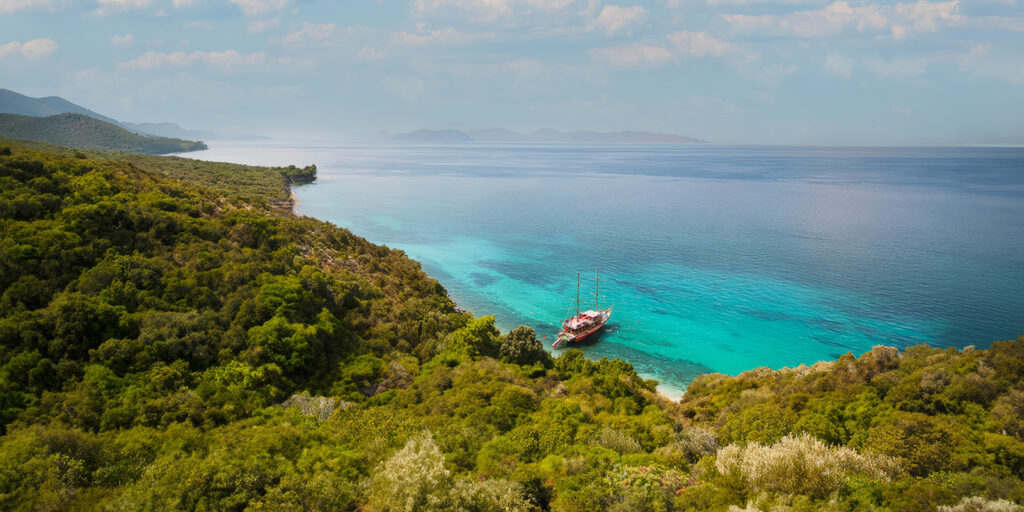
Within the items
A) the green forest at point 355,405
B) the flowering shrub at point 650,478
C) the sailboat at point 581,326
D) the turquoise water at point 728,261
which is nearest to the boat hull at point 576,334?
the sailboat at point 581,326

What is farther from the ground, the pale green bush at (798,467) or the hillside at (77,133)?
the hillside at (77,133)

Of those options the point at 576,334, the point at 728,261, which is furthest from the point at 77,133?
the point at 728,261

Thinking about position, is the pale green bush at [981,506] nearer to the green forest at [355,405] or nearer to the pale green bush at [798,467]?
the green forest at [355,405]

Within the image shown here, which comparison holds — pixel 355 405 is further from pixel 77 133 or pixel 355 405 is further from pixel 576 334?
pixel 77 133

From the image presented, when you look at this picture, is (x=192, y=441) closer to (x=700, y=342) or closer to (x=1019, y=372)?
(x=1019, y=372)

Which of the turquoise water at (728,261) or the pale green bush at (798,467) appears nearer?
the pale green bush at (798,467)

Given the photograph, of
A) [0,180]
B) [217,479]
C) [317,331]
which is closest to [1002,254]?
[317,331]
